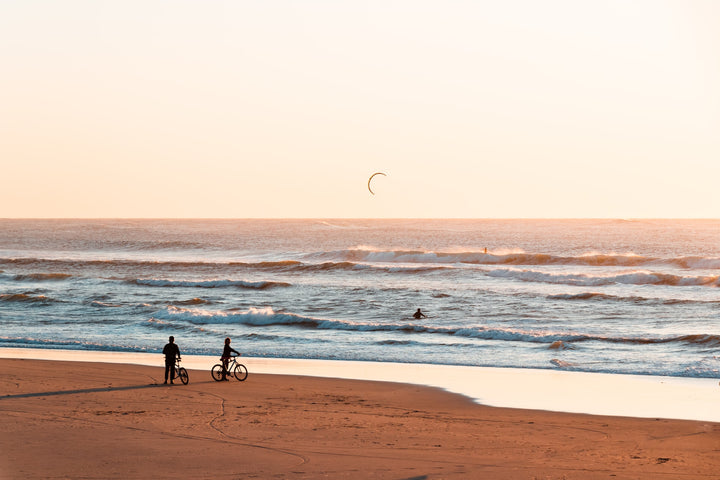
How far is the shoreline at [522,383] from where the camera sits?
16.3m

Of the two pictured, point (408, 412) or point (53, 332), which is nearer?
point (408, 412)

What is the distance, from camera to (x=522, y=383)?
19.3 meters

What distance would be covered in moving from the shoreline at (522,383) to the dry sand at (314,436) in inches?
33.4

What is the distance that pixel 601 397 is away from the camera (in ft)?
57.2

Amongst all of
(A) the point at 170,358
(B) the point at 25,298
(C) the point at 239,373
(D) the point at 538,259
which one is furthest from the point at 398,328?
(D) the point at 538,259

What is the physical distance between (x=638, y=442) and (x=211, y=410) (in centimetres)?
836

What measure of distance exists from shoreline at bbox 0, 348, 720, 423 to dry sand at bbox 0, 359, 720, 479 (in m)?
0.85

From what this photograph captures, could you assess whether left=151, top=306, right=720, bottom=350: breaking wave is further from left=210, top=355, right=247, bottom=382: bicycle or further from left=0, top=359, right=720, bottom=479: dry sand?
left=210, top=355, right=247, bottom=382: bicycle

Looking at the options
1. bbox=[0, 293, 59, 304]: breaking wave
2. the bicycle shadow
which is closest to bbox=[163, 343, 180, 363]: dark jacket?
the bicycle shadow

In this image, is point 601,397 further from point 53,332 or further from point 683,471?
point 53,332

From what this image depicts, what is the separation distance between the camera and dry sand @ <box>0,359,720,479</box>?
1142cm

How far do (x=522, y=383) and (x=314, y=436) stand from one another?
7.51 meters

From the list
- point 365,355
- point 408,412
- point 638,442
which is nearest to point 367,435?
point 408,412

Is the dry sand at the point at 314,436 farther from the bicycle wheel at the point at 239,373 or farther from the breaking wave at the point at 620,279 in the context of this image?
the breaking wave at the point at 620,279
